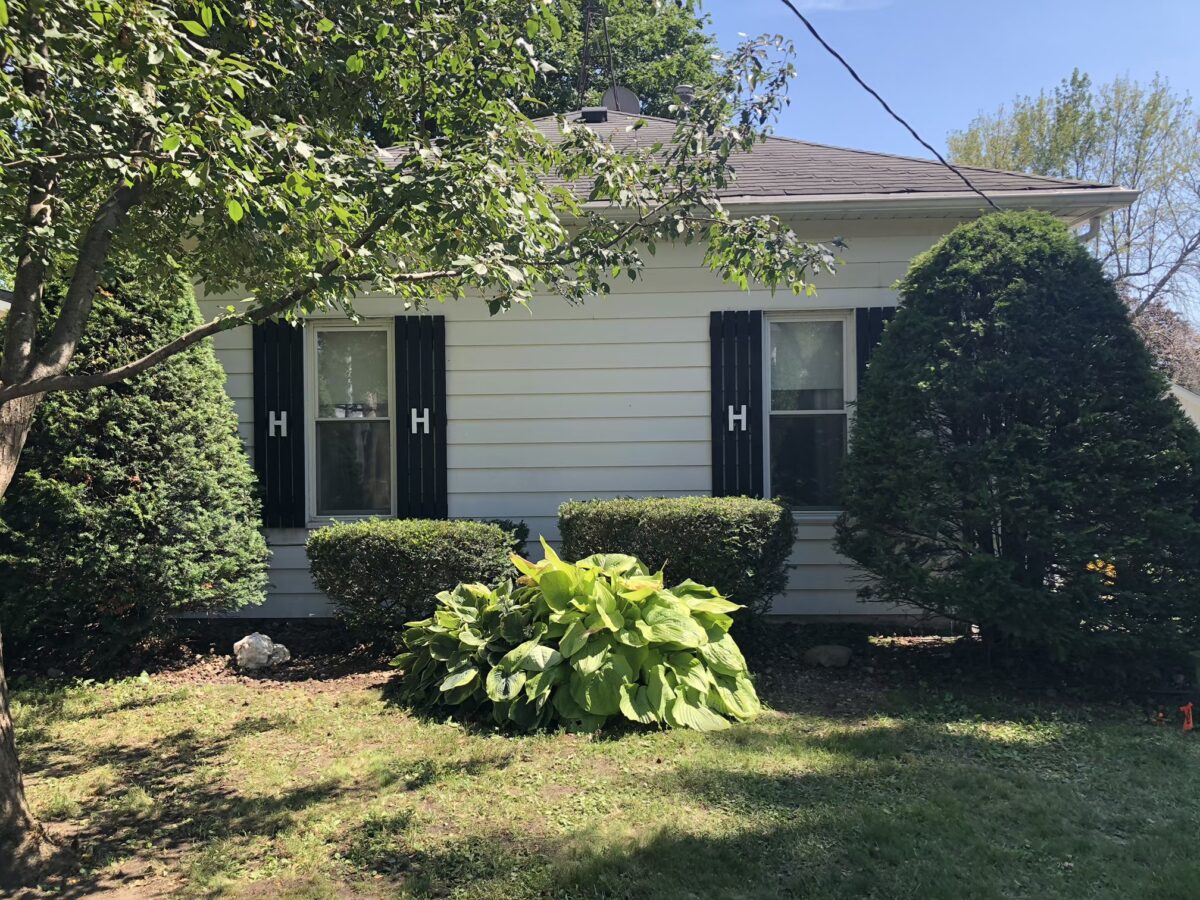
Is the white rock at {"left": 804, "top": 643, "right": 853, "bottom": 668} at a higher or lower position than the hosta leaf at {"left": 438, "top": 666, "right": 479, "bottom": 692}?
lower

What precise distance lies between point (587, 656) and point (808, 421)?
3.19 m

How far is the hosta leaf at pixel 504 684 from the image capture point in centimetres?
420

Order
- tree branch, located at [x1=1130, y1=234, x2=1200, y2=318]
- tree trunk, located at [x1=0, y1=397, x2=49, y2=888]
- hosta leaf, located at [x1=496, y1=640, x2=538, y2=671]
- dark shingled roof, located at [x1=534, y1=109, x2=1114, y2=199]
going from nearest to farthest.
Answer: tree trunk, located at [x1=0, y1=397, x2=49, y2=888] < hosta leaf, located at [x1=496, y1=640, x2=538, y2=671] < dark shingled roof, located at [x1=534, y1=109, x2=1114, y2=199] < tree branch, located at [x1=1130, y1=234, x2=1200, y2=318]

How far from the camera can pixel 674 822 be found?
10.4 ft

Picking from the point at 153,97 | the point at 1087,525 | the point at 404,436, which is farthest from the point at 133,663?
the point at 1087,525

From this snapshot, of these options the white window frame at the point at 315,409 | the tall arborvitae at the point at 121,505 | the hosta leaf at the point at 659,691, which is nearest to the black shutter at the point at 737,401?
the hosta leaf at the point at 659,691

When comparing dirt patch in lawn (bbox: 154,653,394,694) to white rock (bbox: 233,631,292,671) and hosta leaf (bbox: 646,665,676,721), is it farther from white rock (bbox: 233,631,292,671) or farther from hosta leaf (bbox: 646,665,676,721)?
hosta leaf (bbox: 646,665,676,721)

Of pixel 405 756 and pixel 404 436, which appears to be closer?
pixel 405 756

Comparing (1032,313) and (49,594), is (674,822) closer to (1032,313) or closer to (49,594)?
(1032,313)

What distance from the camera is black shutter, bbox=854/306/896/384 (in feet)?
20.9

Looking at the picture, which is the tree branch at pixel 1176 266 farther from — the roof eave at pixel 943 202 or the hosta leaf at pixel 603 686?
the hosta leaf at pixel 603 686

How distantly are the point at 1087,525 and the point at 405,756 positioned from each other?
3978mm

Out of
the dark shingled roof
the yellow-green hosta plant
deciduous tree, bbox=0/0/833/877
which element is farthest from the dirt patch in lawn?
the dark shingled roof

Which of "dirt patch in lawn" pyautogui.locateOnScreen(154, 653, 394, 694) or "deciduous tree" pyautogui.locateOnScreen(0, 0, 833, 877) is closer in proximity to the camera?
"deciduous tree" pyautogui.locateOnScreen(0, 0, 833, 877)
